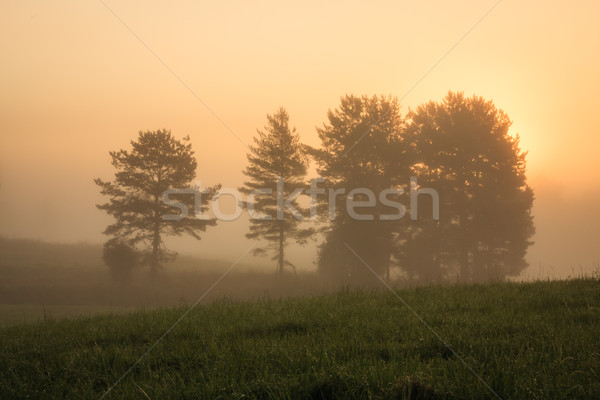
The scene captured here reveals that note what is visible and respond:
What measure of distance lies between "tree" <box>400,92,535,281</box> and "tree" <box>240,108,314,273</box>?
30.2 ft

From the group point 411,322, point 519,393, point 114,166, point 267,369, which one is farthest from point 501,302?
point 114,166

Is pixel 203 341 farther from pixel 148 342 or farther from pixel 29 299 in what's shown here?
pixel 29 299

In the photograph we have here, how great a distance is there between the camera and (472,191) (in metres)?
29.9

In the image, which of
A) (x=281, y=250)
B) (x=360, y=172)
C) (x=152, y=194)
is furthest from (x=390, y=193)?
(x=152, y=194)

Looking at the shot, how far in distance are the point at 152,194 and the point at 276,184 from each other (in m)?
9.69

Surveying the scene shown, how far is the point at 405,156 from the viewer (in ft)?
98.9

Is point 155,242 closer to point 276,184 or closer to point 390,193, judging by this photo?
point 276,184

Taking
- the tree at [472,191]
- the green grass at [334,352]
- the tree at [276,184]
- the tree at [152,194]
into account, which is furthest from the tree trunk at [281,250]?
the green grass at [334,352]

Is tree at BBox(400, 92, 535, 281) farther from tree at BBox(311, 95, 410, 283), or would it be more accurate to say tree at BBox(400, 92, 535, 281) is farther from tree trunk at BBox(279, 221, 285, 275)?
tree trunk at BBox(279, 221, 285, 275)

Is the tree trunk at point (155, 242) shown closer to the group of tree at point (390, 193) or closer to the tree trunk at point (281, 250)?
the group of tree at point (390, 193)

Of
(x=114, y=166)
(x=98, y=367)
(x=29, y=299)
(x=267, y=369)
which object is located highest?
(x=114, y=166)

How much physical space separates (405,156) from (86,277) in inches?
1061

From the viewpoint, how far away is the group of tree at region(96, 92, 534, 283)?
2934cm

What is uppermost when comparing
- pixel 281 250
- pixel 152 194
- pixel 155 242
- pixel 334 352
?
pixel 152 194
